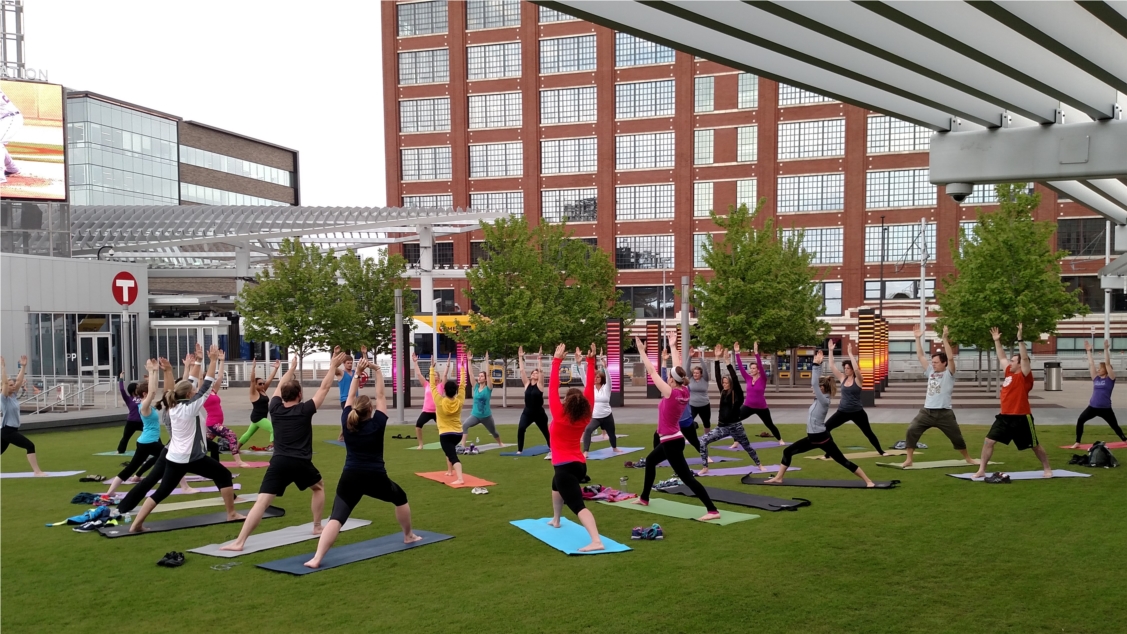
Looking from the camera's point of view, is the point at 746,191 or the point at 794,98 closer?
the point at 794,98

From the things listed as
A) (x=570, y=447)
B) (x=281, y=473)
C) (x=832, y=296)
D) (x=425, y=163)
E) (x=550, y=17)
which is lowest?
(x=281, y=473)

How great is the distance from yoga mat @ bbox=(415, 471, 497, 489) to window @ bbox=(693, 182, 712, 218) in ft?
161

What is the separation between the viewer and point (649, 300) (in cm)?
6425

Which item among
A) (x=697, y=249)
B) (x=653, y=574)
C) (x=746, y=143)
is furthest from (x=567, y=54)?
(x=653, y=574)

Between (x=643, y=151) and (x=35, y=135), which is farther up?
(x=643, y=151)

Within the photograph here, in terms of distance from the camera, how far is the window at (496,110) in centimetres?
6575

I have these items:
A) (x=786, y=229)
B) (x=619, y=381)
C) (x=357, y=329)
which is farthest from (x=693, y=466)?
(x=786, y=229)

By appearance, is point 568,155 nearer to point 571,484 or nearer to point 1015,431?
point 1015,431

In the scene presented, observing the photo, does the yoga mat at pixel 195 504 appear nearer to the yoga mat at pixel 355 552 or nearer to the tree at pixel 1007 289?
the yoga mat at pixel 355 552

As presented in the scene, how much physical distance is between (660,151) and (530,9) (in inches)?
519

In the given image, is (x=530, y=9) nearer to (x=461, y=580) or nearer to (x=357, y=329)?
(x=357, y=329)

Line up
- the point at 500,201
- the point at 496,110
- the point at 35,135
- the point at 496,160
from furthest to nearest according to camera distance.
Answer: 1. the point at 500,201
2. the point at 496,160
3. the point at 496,110
4. the point at 35,135

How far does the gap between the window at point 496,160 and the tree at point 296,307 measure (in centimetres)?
3122

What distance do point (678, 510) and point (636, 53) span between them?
180 feet
